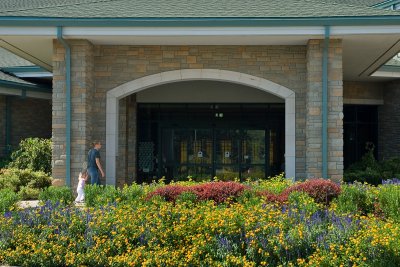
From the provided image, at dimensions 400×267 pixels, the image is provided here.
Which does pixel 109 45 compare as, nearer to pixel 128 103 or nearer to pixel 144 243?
pixel 128 103

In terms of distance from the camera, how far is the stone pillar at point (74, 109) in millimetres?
13344

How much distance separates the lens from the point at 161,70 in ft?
46.3

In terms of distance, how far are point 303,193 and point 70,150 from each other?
6265 millimetres

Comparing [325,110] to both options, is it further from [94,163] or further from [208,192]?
[94,163]

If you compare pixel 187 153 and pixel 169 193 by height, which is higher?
pixel 187 153

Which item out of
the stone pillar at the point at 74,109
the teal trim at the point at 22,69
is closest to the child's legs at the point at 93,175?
the stone pillar at the point at 74,109

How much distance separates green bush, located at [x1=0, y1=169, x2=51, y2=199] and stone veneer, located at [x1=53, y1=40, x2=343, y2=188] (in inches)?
86.8

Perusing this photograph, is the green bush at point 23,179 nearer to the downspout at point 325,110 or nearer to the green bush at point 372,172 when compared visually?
the downspout at point 325,110

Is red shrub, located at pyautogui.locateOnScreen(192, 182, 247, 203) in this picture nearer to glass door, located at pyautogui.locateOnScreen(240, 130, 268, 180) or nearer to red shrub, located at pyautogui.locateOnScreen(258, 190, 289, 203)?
red shrub, located at pyautogui.locateOnScreen(258, 190, 289, 203)

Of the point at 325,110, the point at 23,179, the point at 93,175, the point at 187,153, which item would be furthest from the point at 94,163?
the point at 187,153

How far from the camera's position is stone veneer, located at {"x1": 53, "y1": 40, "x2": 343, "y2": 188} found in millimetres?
13281

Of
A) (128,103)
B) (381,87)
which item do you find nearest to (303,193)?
(128,103)

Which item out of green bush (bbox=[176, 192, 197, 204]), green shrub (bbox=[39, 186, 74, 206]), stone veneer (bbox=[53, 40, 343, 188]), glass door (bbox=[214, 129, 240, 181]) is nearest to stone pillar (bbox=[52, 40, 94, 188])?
stone veneer (bbox=[53, 40, 343, 188])

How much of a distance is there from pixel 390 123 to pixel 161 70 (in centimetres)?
1116
